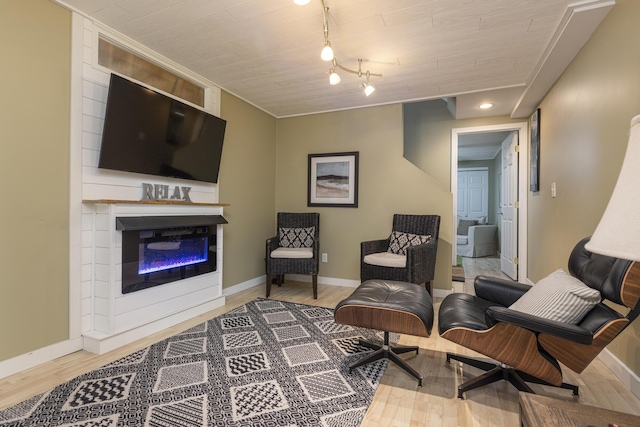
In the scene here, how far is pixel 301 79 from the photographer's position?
311cm

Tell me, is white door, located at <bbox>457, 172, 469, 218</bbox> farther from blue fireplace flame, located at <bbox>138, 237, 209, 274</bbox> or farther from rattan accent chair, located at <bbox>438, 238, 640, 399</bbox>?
blue fireplace flame, located at <bbox>138, 237, 209, 274</bbox>

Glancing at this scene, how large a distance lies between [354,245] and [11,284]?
3.18 meters

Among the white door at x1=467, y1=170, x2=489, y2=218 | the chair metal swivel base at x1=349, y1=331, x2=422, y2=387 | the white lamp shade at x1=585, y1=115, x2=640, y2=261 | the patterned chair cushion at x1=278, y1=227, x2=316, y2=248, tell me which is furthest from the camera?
the white door at x1=467, y1=170, x2=489, y2=218

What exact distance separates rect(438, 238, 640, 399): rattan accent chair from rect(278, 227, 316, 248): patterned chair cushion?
2.27 m

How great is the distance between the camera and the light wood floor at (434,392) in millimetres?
1480

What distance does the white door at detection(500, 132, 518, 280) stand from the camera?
13.9 ft

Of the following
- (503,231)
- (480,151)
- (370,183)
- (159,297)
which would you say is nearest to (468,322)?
(159,297)

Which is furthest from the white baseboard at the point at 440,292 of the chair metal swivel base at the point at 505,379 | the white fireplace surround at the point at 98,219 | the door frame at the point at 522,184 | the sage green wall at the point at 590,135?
the white fireplace surround at the point at 98,219

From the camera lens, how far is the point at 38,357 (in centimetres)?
194

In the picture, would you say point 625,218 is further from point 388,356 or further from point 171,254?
point 171,254

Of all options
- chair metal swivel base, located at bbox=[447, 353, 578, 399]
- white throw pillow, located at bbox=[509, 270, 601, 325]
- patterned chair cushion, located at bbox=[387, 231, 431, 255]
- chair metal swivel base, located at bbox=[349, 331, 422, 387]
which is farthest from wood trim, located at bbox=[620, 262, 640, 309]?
patterned chair cushion, located at bbox=[387, 231, 431, 255]

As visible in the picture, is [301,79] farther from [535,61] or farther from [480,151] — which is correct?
[480,151]

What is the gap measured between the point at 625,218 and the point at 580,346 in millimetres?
1076

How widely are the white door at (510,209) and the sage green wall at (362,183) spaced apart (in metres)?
1.33
